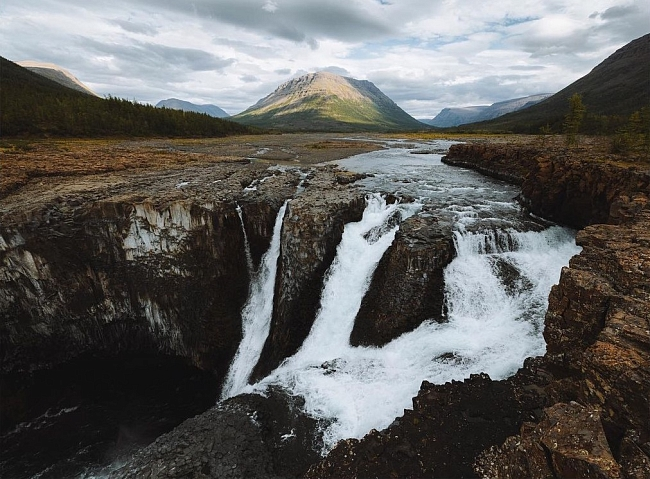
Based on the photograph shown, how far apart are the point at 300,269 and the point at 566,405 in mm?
17765

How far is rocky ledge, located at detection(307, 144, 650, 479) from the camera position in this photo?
7738mm

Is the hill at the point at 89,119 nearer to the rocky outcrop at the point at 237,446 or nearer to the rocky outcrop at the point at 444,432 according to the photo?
the rocky outcrop at the point at 237,446

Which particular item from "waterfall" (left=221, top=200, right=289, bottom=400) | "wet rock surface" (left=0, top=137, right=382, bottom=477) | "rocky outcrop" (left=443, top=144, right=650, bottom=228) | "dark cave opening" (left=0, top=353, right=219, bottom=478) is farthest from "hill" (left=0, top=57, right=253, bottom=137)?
"rocky outcrop" (left=443, top=144, right=650, bottom=228)

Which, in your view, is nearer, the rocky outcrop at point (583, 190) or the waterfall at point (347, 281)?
the waterfall at point (347, 281)

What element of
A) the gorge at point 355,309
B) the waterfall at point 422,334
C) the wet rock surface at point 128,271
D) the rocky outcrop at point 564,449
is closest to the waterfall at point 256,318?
the gorge at point 355,309

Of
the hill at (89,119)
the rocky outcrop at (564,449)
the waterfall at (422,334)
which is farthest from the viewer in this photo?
the hill at (89,119)

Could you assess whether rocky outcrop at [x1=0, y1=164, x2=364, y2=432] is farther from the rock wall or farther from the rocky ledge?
the rocky ledge

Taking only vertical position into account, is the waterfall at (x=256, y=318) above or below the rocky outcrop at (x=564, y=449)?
below

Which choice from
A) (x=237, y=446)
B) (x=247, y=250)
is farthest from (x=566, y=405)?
(x=247, y=250)

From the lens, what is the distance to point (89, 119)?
95.7 metres

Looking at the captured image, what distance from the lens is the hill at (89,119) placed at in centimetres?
8256

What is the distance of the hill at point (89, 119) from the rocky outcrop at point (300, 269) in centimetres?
9101

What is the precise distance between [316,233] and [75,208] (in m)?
18.6

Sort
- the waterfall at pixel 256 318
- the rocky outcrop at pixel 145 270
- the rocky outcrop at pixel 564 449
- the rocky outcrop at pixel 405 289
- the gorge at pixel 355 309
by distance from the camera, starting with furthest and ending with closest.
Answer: the rocky outcrop at pixel 145 270 < the waterfall at pixel 256 318 < the rocky outcrop at pixel 405 289 < the gorge at pixel 355 309 < the rocky outcrop at pixel 564 449
